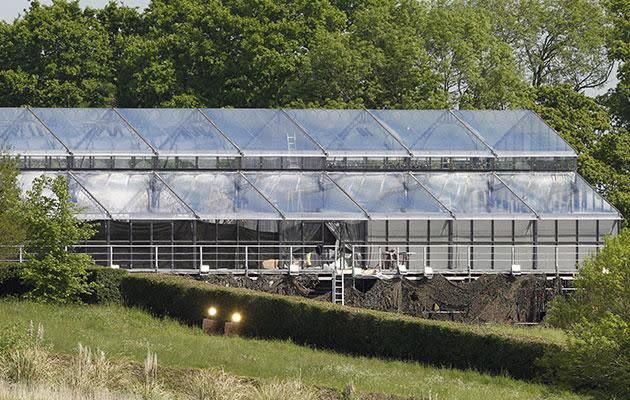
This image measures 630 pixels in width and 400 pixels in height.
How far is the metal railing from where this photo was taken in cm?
6350

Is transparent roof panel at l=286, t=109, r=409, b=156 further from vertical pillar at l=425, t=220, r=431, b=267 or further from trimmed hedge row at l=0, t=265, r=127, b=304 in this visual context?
trimmed hedge row at l=0, t=265, r=127, b=304

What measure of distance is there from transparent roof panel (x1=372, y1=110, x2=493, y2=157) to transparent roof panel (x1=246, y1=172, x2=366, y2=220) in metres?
3.77

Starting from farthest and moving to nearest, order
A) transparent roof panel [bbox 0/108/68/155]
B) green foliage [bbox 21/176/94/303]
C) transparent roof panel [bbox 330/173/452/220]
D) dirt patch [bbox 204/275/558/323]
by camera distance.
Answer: transparent roof panel [bbox 0/108/68/155] → transparent roof panel [bbox 330/173/452/220] → dirt patch [bbox 204/275/558/323] → green foliage [bbox 21/176/94/303]

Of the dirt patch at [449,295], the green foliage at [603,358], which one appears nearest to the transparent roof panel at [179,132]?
the dirt patch at [449,295]

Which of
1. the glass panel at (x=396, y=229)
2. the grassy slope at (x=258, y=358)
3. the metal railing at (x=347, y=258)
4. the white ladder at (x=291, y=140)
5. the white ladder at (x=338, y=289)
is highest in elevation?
Result: the white ladder at (x=291, y=140)

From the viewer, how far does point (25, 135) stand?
219 ft

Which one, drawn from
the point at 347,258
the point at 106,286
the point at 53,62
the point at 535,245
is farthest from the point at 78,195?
the point at 53,62

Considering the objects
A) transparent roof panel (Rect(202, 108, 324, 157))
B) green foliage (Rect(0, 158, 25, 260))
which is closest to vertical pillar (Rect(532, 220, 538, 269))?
transparent roof panel (Rect(202, 108, 324, 157))

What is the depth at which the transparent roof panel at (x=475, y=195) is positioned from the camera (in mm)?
65875

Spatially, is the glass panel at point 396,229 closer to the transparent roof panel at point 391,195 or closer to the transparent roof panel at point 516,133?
the transparent roof panel at point 391,195

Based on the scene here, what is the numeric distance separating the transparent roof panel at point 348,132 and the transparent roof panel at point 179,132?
3.12 meters

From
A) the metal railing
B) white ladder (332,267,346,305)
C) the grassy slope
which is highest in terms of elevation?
the metal railing

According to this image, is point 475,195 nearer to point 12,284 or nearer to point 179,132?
point 179,132

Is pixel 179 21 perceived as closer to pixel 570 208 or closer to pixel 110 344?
pixel 570 208
